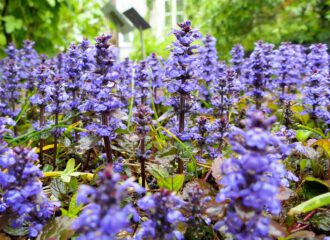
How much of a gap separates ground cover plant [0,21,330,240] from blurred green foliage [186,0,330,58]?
390 cm

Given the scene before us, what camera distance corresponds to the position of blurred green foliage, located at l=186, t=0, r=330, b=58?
7.74m

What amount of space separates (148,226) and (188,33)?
1383mm

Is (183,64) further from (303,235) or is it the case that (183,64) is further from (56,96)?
(303,235)

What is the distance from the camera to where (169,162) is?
8.37 ft

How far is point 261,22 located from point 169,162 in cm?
719

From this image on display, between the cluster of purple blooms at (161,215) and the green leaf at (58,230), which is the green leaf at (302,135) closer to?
the cluster of purple blooms at (161,215)

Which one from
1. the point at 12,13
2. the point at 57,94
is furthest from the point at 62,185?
the point at 12,13

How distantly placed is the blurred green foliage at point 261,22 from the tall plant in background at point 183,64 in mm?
5387

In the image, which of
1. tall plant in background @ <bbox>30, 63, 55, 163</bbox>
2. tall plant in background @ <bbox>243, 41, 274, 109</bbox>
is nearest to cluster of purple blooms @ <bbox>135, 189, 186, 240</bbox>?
tall plant in background @ <bbox>30, 63, 55, 163</bbox>

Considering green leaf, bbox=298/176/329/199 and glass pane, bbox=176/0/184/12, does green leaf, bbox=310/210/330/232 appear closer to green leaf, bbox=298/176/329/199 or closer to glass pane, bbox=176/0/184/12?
green leaf, bbox=298/176/329/199

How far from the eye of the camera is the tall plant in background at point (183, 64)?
248 cm

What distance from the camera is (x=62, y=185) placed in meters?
2.35

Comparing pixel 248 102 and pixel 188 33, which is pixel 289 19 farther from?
pixel 188 33

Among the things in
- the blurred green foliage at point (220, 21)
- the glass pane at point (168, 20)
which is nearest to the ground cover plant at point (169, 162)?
the blurred green foliage at point (220, 21)
